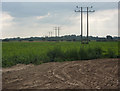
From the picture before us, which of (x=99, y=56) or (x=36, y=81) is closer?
(x=36, y=81)

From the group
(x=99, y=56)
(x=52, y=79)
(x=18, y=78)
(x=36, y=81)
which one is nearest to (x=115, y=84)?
(x=52, y=79)

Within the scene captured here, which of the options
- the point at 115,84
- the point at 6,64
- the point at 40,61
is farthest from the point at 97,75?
the point at 6,64

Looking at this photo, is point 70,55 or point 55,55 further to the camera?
point 55,55

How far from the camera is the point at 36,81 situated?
827 cm

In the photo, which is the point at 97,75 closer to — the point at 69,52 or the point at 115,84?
the point at 115,84

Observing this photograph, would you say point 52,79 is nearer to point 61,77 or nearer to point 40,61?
point 61,77

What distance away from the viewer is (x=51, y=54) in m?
16.3

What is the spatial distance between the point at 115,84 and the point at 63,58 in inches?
331

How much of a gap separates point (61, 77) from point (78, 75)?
3.02 feet

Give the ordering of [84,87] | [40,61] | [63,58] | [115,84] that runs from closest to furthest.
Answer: [84,87]
[115,84]
[40,61]
[63,58]

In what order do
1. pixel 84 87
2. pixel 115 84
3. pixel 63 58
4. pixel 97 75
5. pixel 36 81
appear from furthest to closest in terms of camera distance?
pixel 63 58 → pixel 97 75 → pixel 36 81 → pixel 115 84 → pixel 84 87

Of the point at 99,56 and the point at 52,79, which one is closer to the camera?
the point at 52,79

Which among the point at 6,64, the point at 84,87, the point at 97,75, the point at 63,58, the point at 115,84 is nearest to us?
the point at 84,87

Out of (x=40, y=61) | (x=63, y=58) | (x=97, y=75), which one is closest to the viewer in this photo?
(x=97, y=75)
